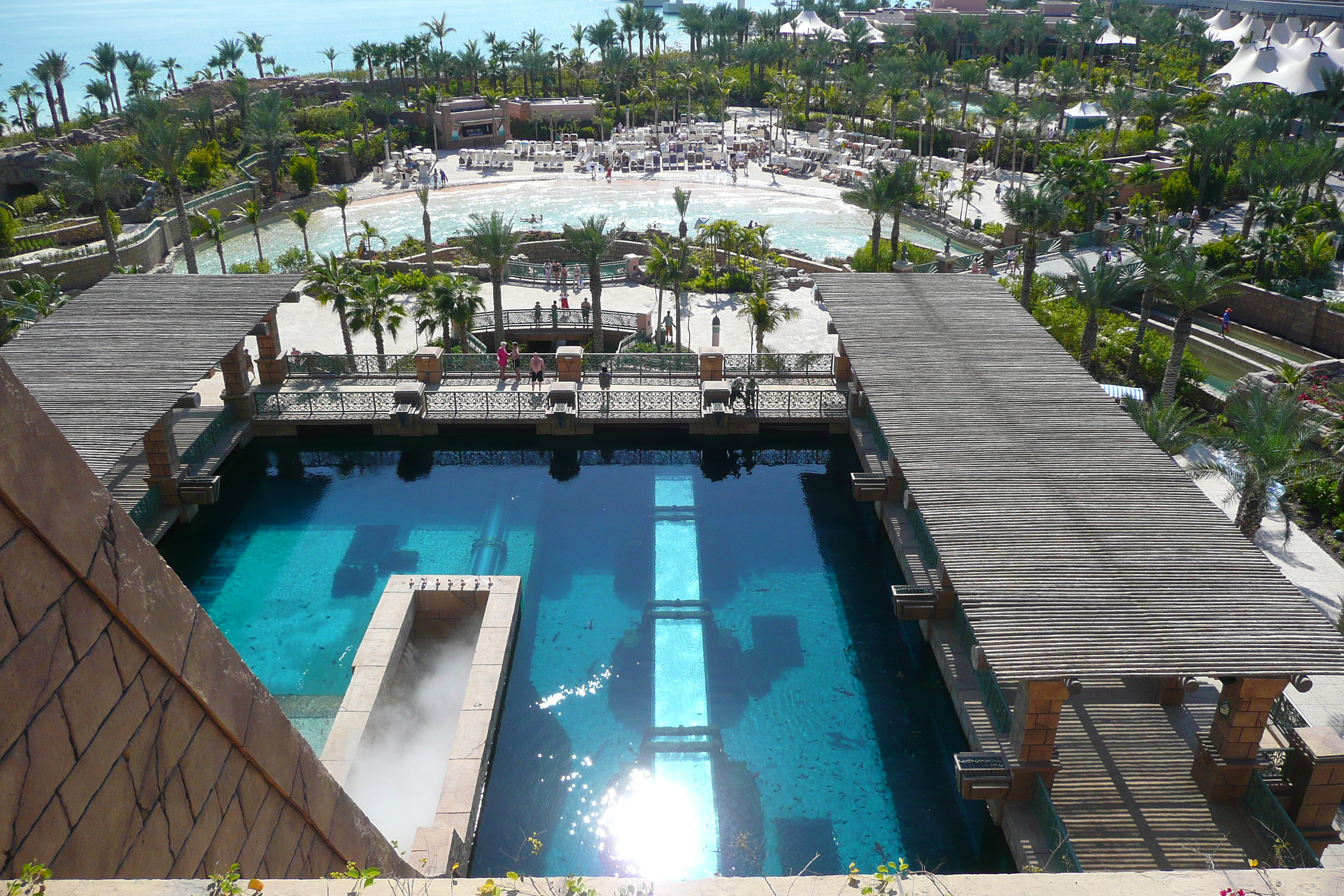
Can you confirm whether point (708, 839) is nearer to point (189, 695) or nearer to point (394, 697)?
point (394, 697)

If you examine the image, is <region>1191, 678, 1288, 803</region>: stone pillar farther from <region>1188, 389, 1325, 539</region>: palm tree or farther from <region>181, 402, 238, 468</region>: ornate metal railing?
<region>181, 402, 238, 468</region>: ornate metal railing

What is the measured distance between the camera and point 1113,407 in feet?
67.1

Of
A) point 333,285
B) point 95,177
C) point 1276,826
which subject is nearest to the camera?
point 1276,826

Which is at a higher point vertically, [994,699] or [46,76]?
[46,76]

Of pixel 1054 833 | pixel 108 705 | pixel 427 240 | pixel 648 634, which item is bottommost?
pixel 648 634

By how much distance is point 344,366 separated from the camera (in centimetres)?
3070

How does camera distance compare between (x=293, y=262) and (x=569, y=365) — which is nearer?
(x=569, y=365)

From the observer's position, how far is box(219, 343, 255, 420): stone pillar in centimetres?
2752

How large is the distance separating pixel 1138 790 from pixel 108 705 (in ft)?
48.0

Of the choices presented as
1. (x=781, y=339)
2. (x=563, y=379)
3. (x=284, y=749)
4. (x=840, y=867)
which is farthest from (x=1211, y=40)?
(x=284, y=749)

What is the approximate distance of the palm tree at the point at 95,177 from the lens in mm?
39031

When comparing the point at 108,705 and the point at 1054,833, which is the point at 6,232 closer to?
the point at 108,705

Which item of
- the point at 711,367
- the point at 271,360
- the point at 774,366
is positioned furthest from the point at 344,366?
the point at 774,366

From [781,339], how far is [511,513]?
50.0 ft
